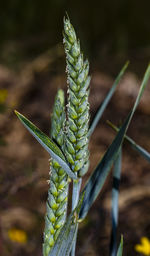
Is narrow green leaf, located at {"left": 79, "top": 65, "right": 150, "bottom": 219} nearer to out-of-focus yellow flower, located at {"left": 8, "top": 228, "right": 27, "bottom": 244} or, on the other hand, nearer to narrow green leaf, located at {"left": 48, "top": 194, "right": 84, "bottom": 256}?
narrow green leaf, located at {"left": 48, "top": 194, "right": 84, "bottom": 256}

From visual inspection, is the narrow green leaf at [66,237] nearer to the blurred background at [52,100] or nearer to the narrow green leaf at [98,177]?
the narrow green leaf at [98,177]

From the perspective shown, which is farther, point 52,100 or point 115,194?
point 52,100

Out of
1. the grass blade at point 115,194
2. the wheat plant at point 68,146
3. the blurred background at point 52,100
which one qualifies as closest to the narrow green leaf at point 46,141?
the wheat plant at point 68,146

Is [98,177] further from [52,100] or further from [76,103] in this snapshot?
[52,100]

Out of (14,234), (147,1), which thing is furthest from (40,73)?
(14,234)

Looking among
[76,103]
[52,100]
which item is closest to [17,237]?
[76,103]

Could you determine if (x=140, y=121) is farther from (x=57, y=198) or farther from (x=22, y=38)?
(x=57, y=198)
